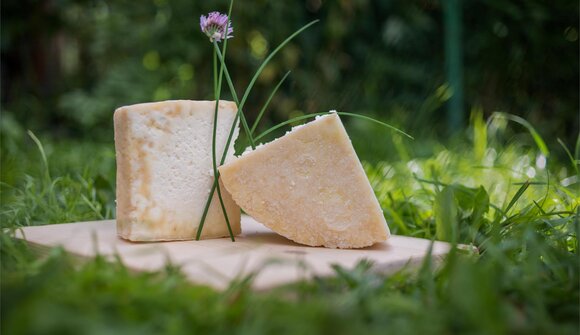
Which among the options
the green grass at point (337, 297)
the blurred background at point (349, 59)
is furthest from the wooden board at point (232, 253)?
the blurred background at point (349, 59)

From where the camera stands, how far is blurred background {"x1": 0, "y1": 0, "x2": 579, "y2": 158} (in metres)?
3.34

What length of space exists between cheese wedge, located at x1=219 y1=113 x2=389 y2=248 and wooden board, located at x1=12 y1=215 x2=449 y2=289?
0.04 metres

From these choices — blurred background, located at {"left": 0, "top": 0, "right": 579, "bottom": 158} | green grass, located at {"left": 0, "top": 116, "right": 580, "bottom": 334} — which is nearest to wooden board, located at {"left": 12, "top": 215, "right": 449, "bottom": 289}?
green grass, located at {"left": 0, "top": 116, "right": 580, "bottom": 334}

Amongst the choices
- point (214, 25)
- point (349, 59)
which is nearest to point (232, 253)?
point (214, 25)

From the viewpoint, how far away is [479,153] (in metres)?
2.32

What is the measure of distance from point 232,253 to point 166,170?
308 millimetres

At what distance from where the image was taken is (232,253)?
3.42 feet

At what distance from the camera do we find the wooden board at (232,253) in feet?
3.09

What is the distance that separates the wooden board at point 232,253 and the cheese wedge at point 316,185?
0.14ft

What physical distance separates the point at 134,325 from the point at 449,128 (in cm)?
280

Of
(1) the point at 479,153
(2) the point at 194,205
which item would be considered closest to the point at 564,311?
(2) the point at 194,205

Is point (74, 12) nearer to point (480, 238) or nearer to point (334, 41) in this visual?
point (334, 41)

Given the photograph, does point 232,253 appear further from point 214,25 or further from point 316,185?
point 214,25

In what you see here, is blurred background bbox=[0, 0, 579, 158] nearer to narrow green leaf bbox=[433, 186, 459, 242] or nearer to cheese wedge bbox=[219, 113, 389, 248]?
narrow green leaf bbox=[433, 186, 459, 242]
